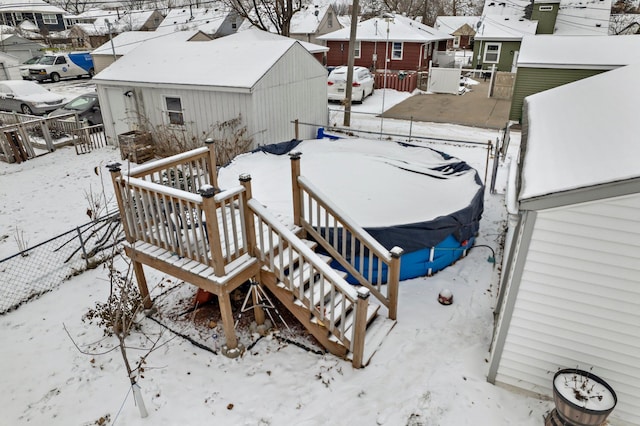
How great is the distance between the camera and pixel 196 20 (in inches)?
1457

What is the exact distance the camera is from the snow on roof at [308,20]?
2960cm

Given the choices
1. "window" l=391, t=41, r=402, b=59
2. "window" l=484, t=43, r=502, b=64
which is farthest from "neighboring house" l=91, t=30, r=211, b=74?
"window" l=484, t=43, r=502, b=64

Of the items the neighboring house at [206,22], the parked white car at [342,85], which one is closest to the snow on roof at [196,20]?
the neighboring house at [206,22]

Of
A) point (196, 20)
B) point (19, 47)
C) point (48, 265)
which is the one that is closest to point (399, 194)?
point (48, 265)

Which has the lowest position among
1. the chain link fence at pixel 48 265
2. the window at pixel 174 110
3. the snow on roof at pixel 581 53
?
the chain link fence at pixel 48 265

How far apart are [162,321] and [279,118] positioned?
23.7ft

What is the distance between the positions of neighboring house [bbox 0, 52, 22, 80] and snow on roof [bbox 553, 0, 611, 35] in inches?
1381

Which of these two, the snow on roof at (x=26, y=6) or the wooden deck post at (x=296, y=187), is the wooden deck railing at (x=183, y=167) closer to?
the wooden deck post at (x=296, y=187)

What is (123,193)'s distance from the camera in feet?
15.7

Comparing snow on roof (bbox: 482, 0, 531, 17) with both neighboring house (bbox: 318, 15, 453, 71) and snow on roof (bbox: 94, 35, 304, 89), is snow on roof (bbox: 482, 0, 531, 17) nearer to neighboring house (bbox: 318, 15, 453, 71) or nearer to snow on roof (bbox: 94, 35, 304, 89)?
neighboring house (bbox: 318, 15, 453, 71)

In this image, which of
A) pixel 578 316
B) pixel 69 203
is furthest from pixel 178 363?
pixel 69 203

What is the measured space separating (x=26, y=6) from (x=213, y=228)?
65356 millimetres

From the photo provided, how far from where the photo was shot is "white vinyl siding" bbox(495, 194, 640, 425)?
324cm

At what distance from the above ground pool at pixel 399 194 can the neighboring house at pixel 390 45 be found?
14656 mm
